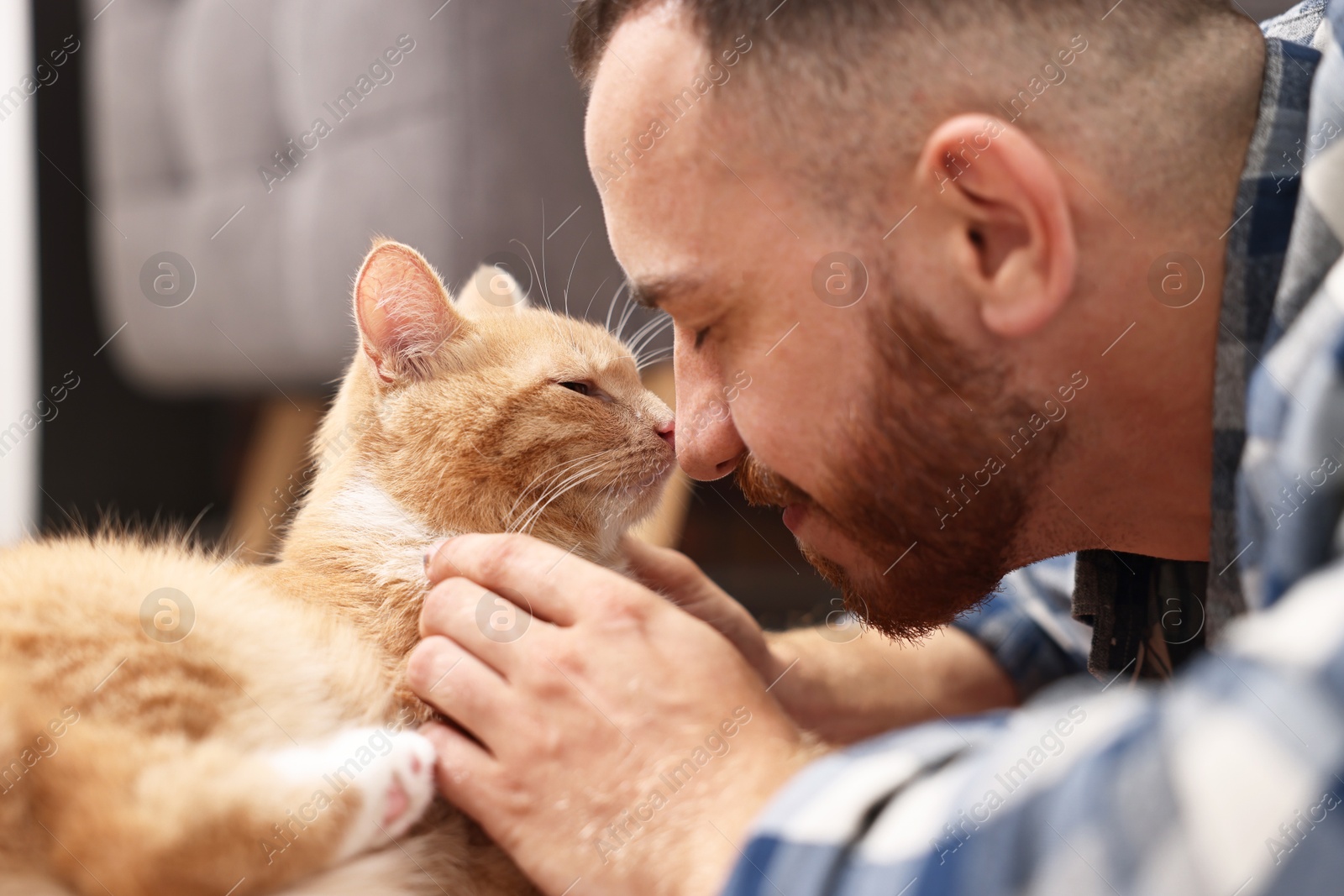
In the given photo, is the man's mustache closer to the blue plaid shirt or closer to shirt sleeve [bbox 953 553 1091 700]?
the blue plaid shirt

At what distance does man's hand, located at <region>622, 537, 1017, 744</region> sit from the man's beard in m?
0.23

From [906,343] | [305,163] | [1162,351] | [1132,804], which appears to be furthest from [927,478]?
[305,163]

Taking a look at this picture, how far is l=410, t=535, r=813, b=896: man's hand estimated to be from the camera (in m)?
0.82

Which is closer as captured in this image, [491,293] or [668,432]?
[668,432]

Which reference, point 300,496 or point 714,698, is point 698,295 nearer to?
point 714,698

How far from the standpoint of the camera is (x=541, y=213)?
1.60 metres

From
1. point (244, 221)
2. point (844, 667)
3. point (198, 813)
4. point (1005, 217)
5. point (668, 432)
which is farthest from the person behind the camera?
point (244, 221)

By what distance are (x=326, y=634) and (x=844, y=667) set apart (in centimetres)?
79

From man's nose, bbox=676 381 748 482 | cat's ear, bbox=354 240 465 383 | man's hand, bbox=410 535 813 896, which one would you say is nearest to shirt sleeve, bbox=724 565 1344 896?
man's hand, bbox=410 535 813 896

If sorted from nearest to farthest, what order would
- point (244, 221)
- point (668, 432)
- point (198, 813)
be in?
point (198, 813) → point (668, 432) → point (244, 221)

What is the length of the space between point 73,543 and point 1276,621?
1072 millimetres

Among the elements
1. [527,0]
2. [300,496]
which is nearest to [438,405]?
[300,496]

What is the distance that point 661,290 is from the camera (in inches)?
38.2

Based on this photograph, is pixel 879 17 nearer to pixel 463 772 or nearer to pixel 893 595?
pixel 893 595
